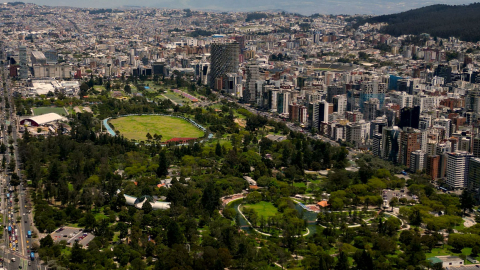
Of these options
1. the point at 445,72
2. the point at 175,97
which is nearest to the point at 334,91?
the point at 175,97

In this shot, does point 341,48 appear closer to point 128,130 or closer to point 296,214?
point 128,130

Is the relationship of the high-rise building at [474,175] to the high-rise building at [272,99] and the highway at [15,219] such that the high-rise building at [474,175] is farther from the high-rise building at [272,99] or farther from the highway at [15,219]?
the high-rise building at [272,99]

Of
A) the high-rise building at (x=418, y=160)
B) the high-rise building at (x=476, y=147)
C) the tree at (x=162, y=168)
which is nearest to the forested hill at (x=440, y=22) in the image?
the high-rise building at (x=476, y=147)

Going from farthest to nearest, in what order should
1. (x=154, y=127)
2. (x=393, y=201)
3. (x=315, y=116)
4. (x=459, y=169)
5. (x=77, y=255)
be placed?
(x=315, y=116) → (x=154, y=127) → (x=459, y=169) → (x=393, y=201) → (x=77, y=255)

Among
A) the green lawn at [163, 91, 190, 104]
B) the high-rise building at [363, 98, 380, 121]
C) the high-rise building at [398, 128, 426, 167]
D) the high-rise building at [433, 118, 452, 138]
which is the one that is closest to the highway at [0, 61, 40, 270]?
the green lawn at [163, 91, 190, 104]

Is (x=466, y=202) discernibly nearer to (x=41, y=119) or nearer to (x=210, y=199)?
(x=210, y=199)

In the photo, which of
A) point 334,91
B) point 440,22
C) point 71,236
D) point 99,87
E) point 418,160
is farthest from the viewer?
point 440,22

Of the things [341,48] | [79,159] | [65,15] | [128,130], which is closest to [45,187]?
[79,159]
